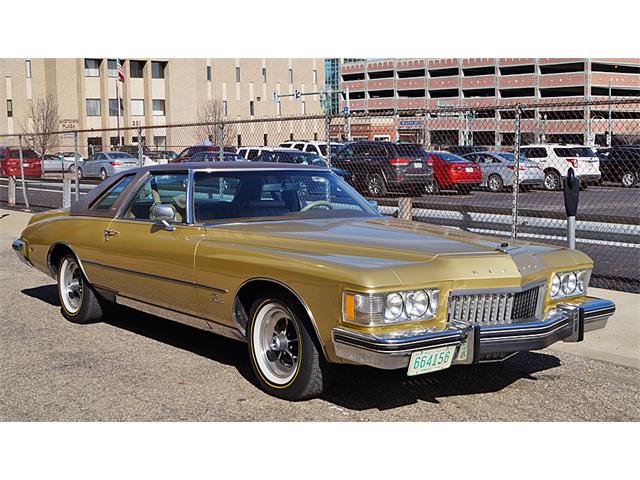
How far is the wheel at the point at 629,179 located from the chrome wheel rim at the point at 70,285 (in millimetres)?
26631

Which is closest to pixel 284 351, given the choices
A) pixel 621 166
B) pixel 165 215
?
pixel 165 215

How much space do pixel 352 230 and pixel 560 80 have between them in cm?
9113

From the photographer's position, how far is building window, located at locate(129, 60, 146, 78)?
74.5 m

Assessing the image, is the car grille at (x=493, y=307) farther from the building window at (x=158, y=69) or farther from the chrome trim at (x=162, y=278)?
the building window at (x=158, y=69)

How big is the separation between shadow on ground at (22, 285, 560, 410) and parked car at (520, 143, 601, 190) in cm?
2428

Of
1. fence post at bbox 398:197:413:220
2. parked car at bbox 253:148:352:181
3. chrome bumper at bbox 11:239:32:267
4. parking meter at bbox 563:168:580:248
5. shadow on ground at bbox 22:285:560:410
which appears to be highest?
parked car at bbox 253:148:352:181

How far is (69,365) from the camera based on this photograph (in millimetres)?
6461

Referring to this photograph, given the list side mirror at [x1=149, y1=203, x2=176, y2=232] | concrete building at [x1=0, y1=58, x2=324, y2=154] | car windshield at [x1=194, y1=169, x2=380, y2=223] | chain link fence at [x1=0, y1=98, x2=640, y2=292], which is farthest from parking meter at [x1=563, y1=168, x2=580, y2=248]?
concrete building at [x1=0, y1=58, x2=324, y2=154]

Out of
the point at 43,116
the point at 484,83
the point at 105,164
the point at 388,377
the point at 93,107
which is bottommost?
the point at 388,377

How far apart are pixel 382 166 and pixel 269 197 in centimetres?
1758

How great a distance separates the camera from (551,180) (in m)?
30.4

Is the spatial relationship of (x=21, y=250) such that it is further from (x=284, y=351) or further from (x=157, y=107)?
(x=157, y=107)

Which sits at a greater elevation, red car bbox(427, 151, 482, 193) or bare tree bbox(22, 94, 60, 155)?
bare tree bbox(22, 94, 60, 155)

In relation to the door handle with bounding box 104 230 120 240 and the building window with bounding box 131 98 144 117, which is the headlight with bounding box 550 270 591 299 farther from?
the building window with bounding box 131 98 144 117
